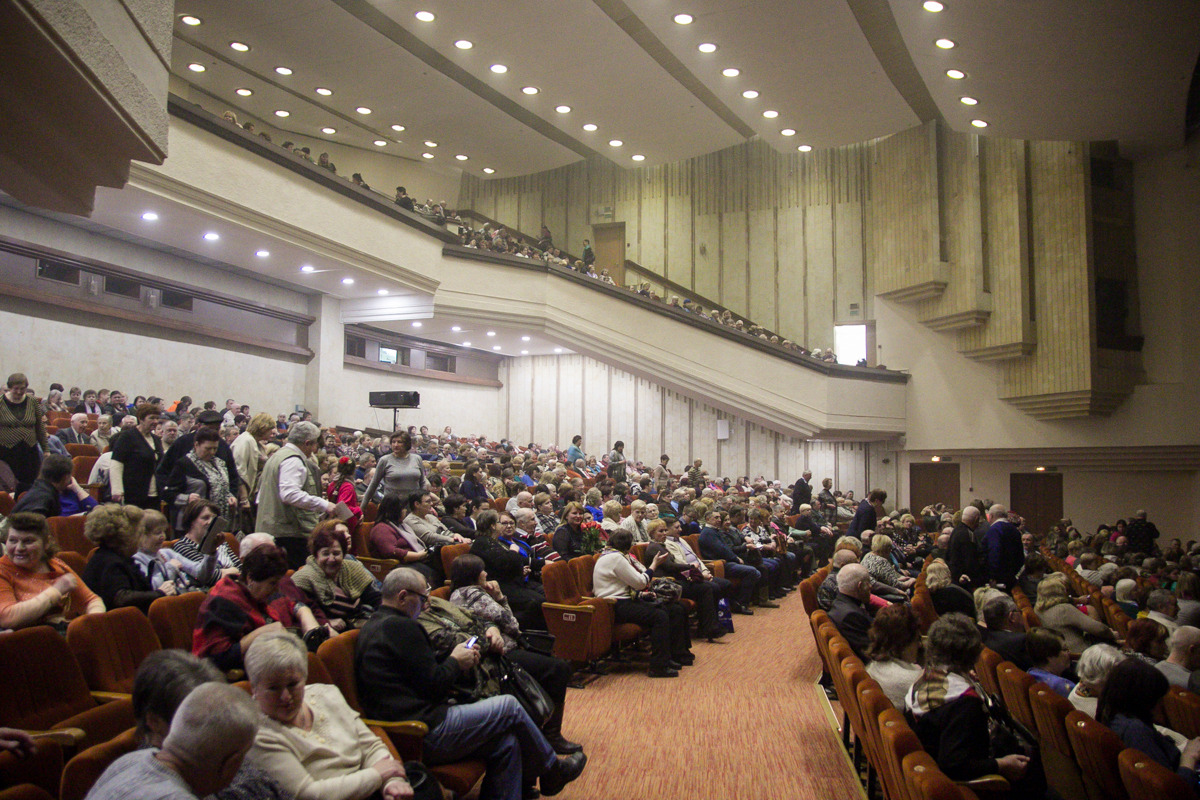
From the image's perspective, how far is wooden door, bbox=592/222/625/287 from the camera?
65.8ft

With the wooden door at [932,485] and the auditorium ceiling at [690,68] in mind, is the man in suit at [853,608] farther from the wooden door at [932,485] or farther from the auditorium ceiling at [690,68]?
the wooden door at [932,485]

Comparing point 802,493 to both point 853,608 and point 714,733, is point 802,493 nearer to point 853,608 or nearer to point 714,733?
point 853,608

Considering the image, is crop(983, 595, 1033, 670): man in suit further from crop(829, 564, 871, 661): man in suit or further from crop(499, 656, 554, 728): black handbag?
crop(499, 656, 554, 728): black handbag

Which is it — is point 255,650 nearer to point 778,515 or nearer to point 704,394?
point 778,515

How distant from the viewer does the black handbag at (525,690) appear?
350 cm

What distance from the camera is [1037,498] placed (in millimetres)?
15531

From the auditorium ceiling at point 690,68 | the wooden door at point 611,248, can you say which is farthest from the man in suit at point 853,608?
the wooden door at point 611,248

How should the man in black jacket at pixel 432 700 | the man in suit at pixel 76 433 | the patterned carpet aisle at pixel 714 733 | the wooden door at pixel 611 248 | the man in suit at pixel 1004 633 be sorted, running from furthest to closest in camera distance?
the wooden door at pixel 611 248 → the man in suit at pixel 76 433 → the man in suit at pixel 1004 633 → the patterned carpet aisle at pixel 714 733 → the man in black jacket at pixel 432 700

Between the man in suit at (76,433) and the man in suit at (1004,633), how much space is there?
7274 mm

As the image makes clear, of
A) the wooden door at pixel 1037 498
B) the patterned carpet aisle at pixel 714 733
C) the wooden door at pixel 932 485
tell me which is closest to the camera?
the patterned carpet aisle at pixel 714 733

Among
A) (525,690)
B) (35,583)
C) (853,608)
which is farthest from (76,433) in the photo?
(853,608)

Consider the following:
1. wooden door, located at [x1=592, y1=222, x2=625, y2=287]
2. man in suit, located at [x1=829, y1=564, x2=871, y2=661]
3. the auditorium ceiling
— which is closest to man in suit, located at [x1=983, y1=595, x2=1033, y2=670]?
man in suit, located at [x1=829, y1=564, x2=871, y2=661]

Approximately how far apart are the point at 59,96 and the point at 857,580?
14.9 feet

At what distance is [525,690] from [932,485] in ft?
48.2
